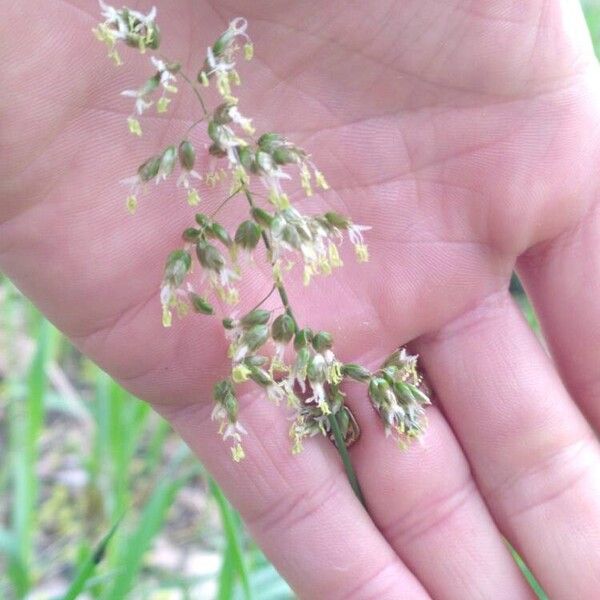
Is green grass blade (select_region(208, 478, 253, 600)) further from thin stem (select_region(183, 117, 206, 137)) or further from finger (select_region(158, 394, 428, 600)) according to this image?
thin stem (select_region(183, 117, 206, 137))

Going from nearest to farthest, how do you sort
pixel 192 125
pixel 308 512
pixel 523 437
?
pixel 192 125
pixel 308 512
pixel 523 437

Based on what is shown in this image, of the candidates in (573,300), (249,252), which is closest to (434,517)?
(573,300)

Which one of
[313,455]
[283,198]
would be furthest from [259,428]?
[283,198]

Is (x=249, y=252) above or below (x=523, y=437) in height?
above

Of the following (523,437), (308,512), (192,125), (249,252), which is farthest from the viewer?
(523,437)

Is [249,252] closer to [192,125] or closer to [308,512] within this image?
[192,125]

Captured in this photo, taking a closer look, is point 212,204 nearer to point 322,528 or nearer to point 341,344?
point 341,344

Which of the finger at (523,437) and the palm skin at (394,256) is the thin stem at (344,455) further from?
the finger at (523,437)

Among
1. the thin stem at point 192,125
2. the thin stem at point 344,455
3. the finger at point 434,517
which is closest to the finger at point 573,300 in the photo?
the finger at point 434,517
